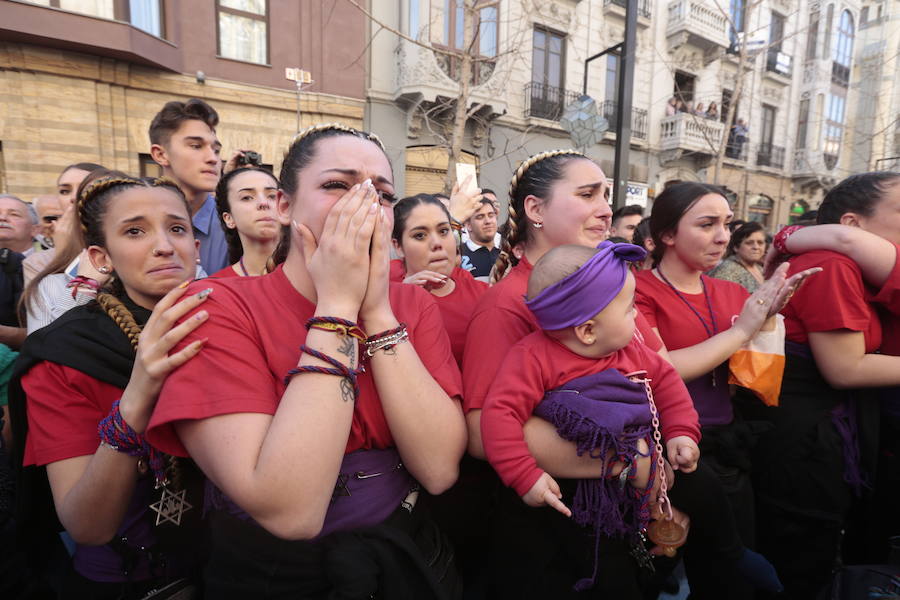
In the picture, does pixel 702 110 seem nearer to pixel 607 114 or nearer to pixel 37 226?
pixel 607 114

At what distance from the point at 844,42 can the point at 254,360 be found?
104 feet

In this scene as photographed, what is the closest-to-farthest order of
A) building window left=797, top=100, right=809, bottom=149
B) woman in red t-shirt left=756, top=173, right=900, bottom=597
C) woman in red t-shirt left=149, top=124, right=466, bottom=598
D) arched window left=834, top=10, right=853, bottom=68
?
1. woman in red t-shirt left=149, top=124, right=466, bottom=598
2. woman in red t-shirt left=756, top=173, right=900, bottom=597
3. building window left=797, top=100, right=809, bottom=149
4. arched window left=834, top=10, right=853, bottom=68

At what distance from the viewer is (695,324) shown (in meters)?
2.20

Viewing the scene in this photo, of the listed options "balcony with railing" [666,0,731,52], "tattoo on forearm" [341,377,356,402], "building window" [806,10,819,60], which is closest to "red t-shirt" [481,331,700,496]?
"tattoo on forearm" [341,377,356,402]

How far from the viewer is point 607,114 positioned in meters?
15.8

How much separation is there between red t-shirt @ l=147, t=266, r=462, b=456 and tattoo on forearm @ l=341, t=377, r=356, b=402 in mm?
168

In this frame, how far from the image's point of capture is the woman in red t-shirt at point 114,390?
1237 mm

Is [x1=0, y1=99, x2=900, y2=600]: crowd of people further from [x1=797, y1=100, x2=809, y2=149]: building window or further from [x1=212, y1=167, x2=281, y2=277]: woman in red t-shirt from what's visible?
[x1=797, y1=100, x2=809, y2=149]: building window

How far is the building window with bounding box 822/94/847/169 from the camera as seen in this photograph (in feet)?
71.0

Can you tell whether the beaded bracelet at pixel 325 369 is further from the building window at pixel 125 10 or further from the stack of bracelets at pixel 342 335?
the building window at pixel 125 10

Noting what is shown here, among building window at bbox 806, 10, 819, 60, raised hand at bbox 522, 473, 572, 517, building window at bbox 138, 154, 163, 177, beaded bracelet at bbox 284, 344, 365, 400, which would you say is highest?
building window at bbox 806, 10, 819, 60

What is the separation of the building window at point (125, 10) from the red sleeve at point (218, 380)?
1117 centimetres

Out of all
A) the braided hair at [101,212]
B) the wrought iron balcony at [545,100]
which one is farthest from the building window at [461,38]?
the braided hair at [101,212]

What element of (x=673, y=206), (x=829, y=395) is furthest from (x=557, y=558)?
(x=673, y=206)
